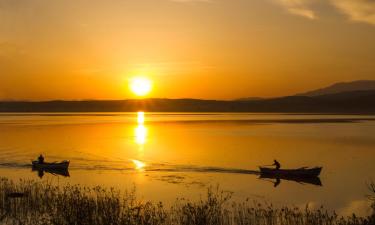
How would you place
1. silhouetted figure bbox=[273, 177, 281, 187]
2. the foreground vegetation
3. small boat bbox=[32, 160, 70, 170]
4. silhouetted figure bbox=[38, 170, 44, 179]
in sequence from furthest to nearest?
small boat bbox=[32, 160, 70, 170] < silhouetted figure bbox=[38, 170, 44, 179] < silhouetted figure bbox=[273, 177, 281, 187] < the foreground vegetation

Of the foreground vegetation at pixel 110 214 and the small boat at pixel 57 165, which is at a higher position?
the small boat at pixel 57 165

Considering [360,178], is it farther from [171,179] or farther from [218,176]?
[171,179]

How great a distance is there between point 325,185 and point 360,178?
4357mm

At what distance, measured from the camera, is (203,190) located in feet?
113

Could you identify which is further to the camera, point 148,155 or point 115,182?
point 148,155

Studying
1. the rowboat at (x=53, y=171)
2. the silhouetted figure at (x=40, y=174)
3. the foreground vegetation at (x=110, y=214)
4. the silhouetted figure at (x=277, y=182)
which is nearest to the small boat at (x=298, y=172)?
the silhouetted figure at (x=277, y=182)

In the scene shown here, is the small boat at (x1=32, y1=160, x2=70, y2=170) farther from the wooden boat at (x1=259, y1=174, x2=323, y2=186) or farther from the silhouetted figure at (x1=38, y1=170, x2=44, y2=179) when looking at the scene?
the wooden boat at (x1=259, y1=174, x2=323, y2=186)

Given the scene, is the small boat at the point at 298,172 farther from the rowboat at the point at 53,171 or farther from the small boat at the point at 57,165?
the small boat at the point at 57,165

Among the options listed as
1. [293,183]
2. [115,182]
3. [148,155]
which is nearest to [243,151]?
[148,155]

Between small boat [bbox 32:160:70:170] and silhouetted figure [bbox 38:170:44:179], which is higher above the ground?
small boat [bbox 32:160:70:170]

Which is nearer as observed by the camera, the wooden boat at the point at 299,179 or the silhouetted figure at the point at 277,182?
the silhouetted figure at the point at 277,182

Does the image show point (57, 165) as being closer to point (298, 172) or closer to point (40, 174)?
point (40, 174)

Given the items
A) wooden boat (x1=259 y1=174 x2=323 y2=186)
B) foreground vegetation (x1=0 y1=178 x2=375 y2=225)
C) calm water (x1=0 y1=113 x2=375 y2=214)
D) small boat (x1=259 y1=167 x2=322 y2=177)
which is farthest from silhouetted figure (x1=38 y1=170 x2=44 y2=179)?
small boat (x1=259 y1=167 x2=322 y2=177)

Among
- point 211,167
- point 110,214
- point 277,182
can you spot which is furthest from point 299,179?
point 110,214
